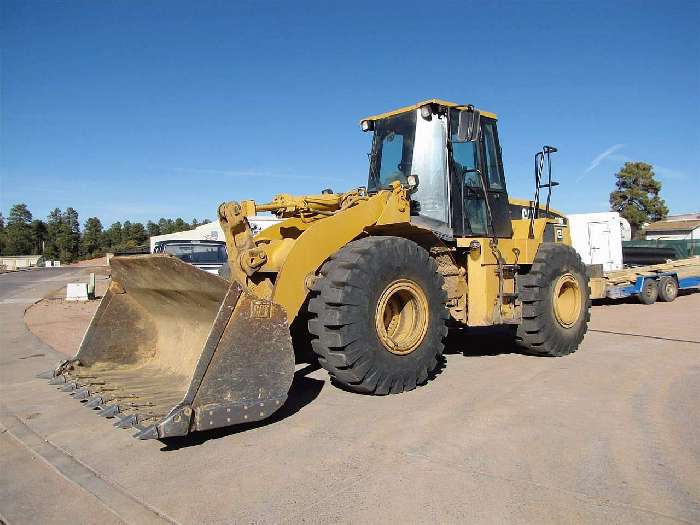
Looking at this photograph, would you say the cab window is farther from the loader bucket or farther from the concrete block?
the concrete block

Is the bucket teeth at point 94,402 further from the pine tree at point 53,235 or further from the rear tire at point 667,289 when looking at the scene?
the pine tree at point 53,235

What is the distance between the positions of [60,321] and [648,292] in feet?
46.8

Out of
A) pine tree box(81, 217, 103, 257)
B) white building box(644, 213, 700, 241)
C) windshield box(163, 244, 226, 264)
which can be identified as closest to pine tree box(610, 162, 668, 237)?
white building box(644, 213, 700, 241)

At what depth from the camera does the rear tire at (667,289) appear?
15.0 metres

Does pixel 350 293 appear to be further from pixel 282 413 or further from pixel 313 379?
pixel 313 379

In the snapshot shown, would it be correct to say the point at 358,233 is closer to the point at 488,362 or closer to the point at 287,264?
the point at 287,264

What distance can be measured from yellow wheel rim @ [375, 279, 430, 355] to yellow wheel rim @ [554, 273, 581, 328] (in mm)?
2631

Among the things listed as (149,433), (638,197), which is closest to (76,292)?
(149,433)

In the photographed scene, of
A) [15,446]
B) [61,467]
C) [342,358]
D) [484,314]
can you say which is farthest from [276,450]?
[484,314]

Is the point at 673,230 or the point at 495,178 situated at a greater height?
the point at 673,230

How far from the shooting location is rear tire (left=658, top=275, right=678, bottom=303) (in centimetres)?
1504

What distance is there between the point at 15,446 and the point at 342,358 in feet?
8.60

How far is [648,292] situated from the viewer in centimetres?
1443

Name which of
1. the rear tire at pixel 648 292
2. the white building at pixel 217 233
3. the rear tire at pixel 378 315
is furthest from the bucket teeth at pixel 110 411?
the rear tire at pixel 648 292
